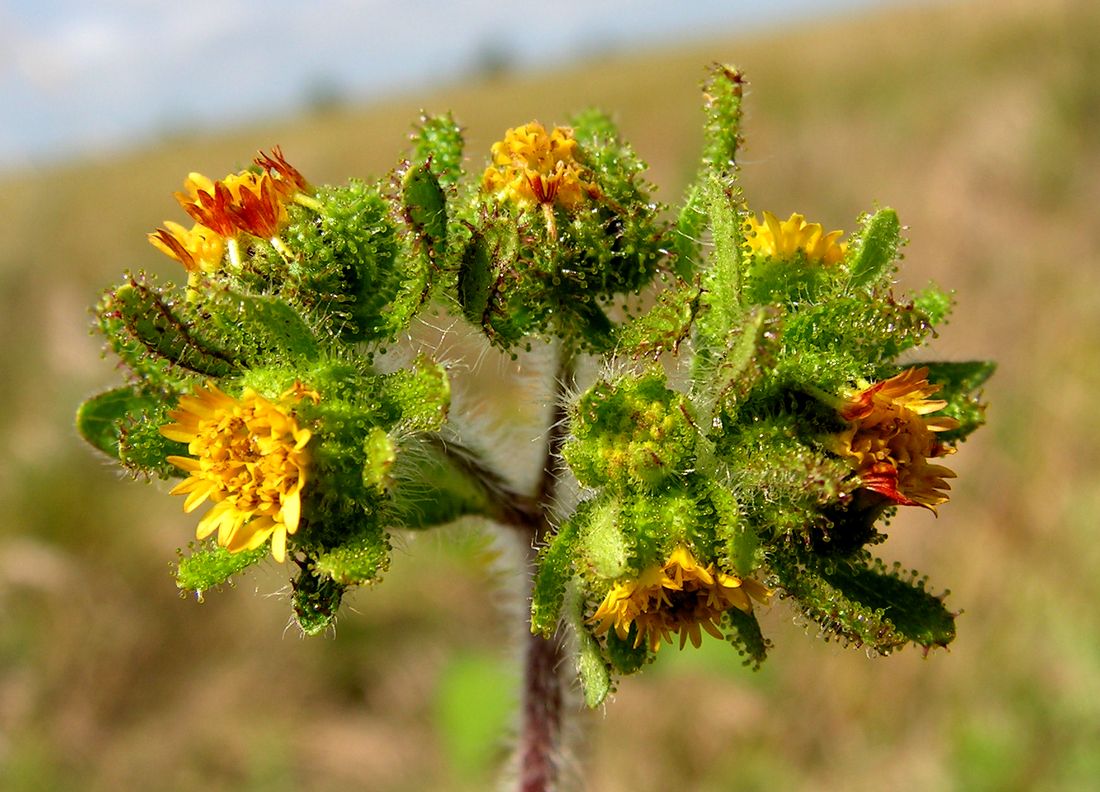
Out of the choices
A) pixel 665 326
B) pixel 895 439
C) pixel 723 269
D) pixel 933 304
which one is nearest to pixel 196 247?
pixel 665 326

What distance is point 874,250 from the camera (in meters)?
2.37

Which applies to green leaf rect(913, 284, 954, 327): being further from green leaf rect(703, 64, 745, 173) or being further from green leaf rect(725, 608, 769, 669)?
green leaf rect(725, 608, 769, 669)

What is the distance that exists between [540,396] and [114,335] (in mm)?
1148

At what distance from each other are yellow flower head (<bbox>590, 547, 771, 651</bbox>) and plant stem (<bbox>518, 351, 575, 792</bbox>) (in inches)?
25.0

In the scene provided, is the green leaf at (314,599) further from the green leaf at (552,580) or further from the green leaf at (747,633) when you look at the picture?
the green leaf at (747,633)

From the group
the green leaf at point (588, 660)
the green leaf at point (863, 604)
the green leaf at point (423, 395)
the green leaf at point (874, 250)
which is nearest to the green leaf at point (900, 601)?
the green leaf at point (863, 604)

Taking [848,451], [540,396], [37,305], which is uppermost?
[848,451]

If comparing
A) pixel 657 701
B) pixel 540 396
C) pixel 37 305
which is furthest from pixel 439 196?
pixel 37 305

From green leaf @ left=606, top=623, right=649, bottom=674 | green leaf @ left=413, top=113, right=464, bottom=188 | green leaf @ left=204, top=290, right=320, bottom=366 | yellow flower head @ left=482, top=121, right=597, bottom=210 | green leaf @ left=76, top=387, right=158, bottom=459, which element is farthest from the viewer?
green leaf @ left=76, top=387, right=158, bottom=459

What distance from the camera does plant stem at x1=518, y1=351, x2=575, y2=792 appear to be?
2.78 m

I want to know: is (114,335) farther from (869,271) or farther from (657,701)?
(657,701)

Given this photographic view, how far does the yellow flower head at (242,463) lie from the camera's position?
6.99 ft

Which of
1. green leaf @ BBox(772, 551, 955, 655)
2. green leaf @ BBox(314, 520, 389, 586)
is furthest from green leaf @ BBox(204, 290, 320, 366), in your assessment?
green leaf @ BBox(772, 551, 955, 655)

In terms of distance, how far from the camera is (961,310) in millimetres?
10031
